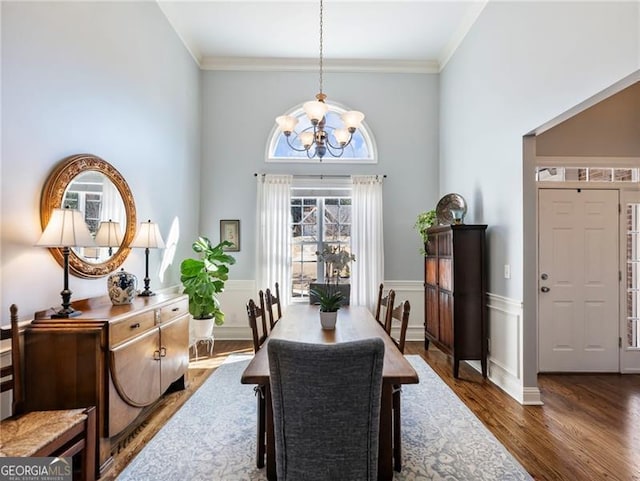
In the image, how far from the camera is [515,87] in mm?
3201

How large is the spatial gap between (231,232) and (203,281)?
1.12 meters

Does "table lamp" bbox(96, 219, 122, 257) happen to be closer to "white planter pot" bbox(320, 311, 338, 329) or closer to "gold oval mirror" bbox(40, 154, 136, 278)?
"gold oval mirror" bbox(40, 154, 136, 278)

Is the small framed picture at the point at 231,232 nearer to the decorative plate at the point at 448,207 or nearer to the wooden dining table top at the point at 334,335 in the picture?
the wooden dining table top at the point at 334,335

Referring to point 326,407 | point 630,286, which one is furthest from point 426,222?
point 326,407

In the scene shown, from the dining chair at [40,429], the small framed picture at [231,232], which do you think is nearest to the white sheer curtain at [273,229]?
the small framed picture at [231,232]

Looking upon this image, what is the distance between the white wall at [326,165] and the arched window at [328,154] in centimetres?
9

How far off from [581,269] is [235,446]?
148 inches

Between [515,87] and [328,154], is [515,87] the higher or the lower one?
the higher one

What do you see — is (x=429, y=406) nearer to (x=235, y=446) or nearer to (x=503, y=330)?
(x=503, y=330)

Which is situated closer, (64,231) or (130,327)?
(64,231)

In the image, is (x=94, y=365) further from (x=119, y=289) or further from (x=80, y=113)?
(x=80, y=113)

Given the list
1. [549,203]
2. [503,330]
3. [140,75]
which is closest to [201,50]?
[140,75]

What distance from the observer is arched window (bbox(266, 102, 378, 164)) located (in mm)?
5152

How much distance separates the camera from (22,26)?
2.09 metres
